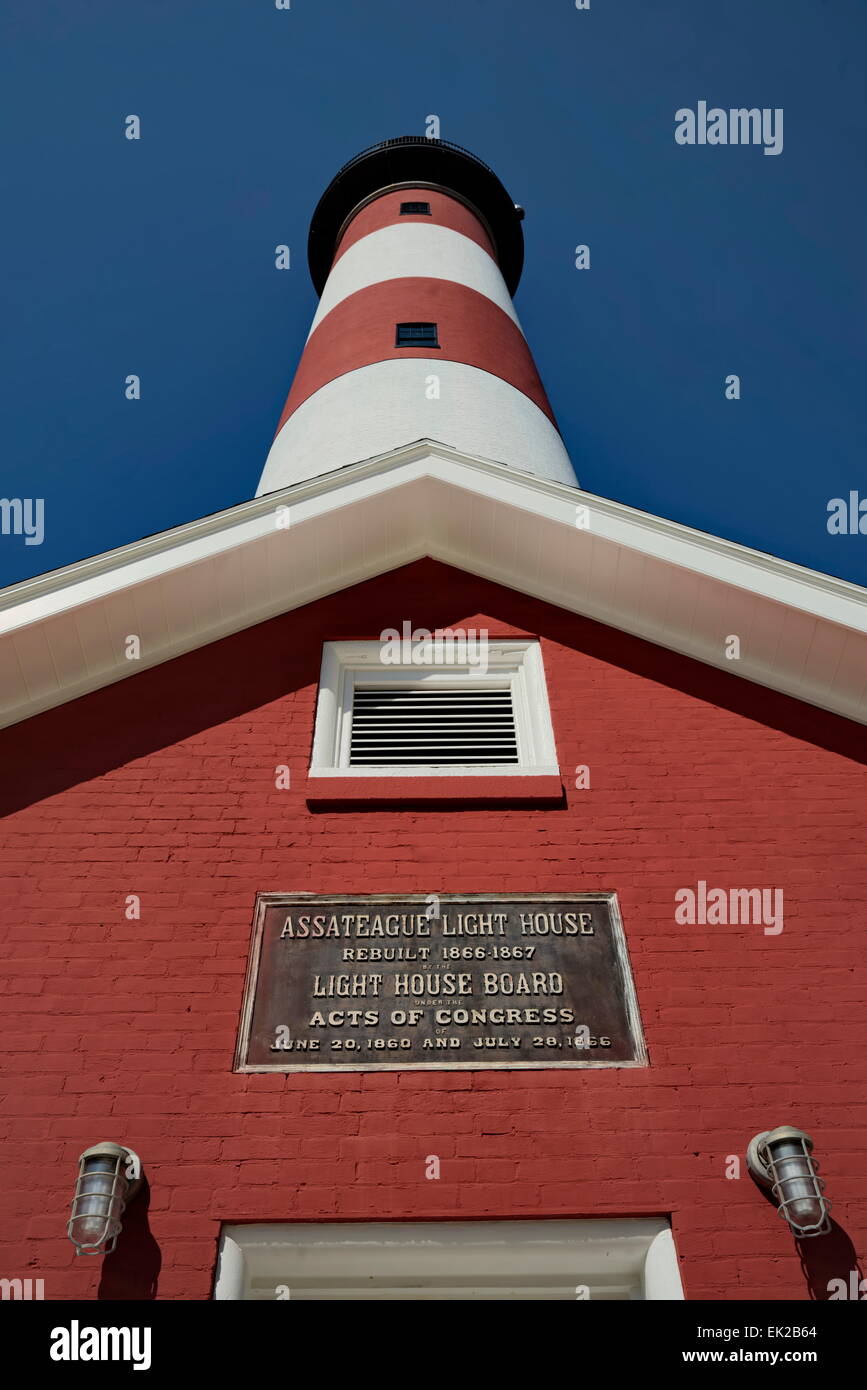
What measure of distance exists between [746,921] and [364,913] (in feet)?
6.41

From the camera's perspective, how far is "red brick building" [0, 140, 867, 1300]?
418 cm

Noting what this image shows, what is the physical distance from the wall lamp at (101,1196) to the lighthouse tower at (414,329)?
6145 millimetres

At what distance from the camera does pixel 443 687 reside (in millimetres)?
6855

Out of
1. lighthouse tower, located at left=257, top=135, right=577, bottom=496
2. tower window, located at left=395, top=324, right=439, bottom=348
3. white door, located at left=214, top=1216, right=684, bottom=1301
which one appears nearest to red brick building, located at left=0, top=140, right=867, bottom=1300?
white door, located at left=214, top=1216, right=684, bottom=1301

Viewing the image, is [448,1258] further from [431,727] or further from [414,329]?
[414,329]

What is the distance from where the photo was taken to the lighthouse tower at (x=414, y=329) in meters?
10.9

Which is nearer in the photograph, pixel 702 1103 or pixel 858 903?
pixel 702 1103

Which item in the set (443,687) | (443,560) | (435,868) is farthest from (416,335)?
(435,868)

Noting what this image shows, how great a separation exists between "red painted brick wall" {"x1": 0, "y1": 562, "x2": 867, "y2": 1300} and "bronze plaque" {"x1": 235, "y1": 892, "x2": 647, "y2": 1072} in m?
0.09

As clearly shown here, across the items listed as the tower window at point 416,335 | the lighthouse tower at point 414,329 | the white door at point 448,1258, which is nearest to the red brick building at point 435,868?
the white door at point 448,1258

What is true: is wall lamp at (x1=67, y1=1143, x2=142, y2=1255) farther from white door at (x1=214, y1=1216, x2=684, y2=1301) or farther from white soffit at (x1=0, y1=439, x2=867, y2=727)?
white soffit at (x1=0, y1=439, x2=867, y2=727)
